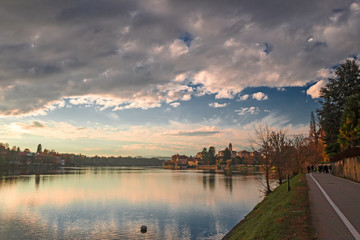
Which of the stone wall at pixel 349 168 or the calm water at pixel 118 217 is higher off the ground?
the stone wall at pixel 349 168

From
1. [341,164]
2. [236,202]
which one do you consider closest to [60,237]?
[236,202]

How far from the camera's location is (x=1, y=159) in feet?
502

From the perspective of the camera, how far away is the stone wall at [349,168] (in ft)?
100.0

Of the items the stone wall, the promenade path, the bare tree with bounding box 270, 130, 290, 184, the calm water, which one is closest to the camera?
the promenade path

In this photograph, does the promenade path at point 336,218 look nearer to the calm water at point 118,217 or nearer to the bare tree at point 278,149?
the calm water at point 118,217

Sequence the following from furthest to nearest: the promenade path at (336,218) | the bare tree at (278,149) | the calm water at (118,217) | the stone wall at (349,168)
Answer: the bare tree at (278,149) < the stone wall at (349,168) < the calm water at (118,217) < the promenade path at (336,218)

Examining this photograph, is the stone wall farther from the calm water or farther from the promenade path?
the promenade path

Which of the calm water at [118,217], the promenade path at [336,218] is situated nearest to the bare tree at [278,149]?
the calm water at [118,217]

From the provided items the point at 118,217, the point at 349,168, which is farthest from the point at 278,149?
the point at 118,217

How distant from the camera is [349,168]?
34.4m

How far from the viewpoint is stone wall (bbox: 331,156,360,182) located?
100.0 feet

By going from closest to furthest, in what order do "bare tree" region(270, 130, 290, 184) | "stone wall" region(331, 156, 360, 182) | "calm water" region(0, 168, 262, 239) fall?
"calm water" region(0, 168, 262, 239) < "stone wall" region(331, 156, 360, 182) < "bare tree" region(270, 130, 290, 184)

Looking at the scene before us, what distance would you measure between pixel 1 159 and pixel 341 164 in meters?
173

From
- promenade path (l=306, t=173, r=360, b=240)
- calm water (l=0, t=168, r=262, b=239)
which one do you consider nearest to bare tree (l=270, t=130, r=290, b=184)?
calm water (l=0, t=168, r=262, b=239)
